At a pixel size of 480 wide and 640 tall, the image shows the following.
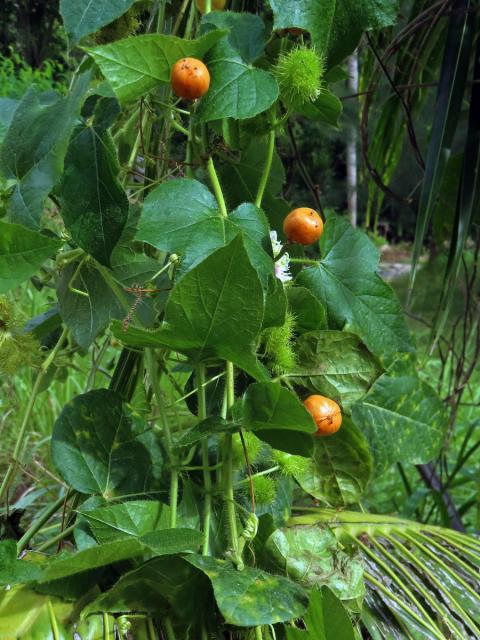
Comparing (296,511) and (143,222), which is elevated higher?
(143,222)

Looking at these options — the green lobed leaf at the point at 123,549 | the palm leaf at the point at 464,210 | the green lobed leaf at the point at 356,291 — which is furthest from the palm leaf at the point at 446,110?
the green lobed leaf at the point at 123,549

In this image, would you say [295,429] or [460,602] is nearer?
[295,429]

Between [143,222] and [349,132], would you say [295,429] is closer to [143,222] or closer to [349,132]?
[143,222]

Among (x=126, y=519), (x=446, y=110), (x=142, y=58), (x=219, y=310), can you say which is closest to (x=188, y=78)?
(x=142, y=58)

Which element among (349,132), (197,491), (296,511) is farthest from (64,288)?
(349,132)

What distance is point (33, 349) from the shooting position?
38cm

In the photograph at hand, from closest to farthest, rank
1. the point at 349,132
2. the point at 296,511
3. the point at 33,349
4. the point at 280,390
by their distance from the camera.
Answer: the point at 280,390 → the point at 33,349 → the point at 296,511 → the point at 349,132

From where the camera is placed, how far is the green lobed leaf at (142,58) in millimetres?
316

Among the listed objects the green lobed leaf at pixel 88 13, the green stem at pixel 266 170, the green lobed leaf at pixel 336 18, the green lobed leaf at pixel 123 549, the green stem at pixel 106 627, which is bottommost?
the green stem at pixel 106 627

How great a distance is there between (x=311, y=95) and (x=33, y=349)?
23 centimetres

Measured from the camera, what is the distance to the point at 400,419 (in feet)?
1.95

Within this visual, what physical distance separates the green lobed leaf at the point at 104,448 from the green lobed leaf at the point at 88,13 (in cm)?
20

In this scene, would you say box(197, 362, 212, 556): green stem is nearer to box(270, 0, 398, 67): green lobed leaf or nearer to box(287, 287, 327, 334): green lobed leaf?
box(287, 287, 327, 334): green lobed leaf

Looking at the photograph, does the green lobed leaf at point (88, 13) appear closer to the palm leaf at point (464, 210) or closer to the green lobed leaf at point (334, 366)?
the green lobed leaf at point (334, 366)
